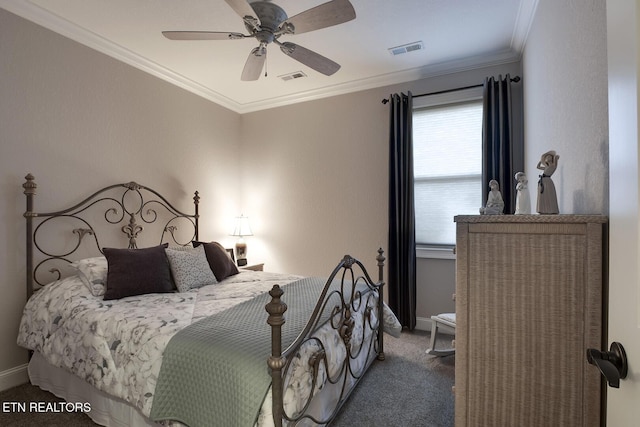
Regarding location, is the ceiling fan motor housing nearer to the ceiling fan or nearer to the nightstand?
the ceiling fan

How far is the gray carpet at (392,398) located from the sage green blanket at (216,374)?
0.79m

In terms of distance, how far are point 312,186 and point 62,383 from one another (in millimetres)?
2892

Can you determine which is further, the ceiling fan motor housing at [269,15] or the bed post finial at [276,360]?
the ceiling fan motor housing at [269,15]

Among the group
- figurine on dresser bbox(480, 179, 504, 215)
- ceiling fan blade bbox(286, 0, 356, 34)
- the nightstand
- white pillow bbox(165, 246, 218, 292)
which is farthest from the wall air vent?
figurine on dresser bbox(480, 179, 504, 215)

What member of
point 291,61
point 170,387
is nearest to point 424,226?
point 291,61

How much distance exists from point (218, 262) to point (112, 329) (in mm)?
1232

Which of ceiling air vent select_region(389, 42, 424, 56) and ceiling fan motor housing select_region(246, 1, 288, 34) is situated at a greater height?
ceiling air vent select_region(389, 42, 424, 56)

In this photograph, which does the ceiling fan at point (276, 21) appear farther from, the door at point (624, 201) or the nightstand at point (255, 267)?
the nightstand at point (255, 267)

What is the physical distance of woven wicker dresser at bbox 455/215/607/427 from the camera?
3.61 feet

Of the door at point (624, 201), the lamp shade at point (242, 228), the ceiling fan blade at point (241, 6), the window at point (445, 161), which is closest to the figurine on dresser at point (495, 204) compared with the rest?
the door at point (624, 201)

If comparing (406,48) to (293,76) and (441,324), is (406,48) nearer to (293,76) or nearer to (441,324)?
(293,76)

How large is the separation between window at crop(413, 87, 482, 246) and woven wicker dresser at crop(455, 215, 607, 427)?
86.5 inches

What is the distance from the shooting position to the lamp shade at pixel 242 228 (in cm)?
421

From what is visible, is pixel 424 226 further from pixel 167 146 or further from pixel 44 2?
pixel 44 2
